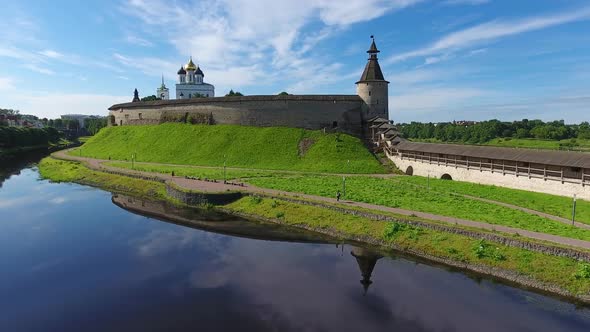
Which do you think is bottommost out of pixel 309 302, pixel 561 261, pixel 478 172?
pixel 309 302

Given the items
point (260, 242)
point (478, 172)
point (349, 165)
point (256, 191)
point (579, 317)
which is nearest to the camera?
point (579, 317)

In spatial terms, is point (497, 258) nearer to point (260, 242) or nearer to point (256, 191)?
point (260, 242)

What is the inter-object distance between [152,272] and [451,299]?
12390 mm

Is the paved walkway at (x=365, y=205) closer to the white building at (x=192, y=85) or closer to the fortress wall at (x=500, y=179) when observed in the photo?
the fortress wall at (x=500, y=179)

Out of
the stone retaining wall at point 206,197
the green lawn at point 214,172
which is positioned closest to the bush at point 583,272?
the stone retaining wall at point 206,197

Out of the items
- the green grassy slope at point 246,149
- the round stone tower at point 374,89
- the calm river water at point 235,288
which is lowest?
the calm river water at point 235,288

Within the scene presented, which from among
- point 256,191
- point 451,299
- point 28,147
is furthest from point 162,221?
point 28,147

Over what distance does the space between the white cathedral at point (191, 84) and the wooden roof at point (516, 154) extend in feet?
252

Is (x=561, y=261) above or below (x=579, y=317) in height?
above

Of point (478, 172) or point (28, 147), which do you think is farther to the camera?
point (28, 147)

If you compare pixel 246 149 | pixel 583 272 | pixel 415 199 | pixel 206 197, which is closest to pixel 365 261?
pixel 583 272

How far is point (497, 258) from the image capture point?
52.2ft

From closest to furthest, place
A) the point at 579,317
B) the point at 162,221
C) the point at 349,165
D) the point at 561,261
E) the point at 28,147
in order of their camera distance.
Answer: the point at 579,317 < the point at 561,261 < the point at 162,221 < the point at 349,165 < the point at 28,147

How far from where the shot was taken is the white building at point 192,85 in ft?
332
